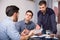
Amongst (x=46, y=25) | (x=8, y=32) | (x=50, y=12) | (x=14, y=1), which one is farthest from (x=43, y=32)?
(x=8, y=32)

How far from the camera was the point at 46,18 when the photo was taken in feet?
9.90

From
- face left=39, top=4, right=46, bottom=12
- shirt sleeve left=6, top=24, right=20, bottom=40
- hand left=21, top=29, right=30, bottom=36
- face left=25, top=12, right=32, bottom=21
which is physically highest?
face left=39, top=4, right=46, bottom=12

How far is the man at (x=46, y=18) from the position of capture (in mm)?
2990

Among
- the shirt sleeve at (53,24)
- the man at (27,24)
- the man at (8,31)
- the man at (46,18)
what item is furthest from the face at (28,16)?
the man at (8,31)

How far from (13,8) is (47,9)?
83 centimetres

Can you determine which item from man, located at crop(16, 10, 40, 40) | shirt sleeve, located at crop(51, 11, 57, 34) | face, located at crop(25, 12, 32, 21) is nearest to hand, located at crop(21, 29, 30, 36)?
man, located at crop(16, 10, 40, 40)

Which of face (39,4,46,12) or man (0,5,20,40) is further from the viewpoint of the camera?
face (39,4,46,12)

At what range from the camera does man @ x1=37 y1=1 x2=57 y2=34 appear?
2.99 m

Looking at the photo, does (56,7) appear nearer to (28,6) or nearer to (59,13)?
(59,13)

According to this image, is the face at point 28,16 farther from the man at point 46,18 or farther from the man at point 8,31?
the man at point 8,31

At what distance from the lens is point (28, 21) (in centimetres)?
299

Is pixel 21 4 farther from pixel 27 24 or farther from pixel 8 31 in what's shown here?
pixel 8 31

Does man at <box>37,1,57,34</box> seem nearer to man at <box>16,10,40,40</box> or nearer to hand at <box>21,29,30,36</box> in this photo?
man at <box>16,10,40,40</box>

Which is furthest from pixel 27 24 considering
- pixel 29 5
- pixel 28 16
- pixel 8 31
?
pixel 8 31
